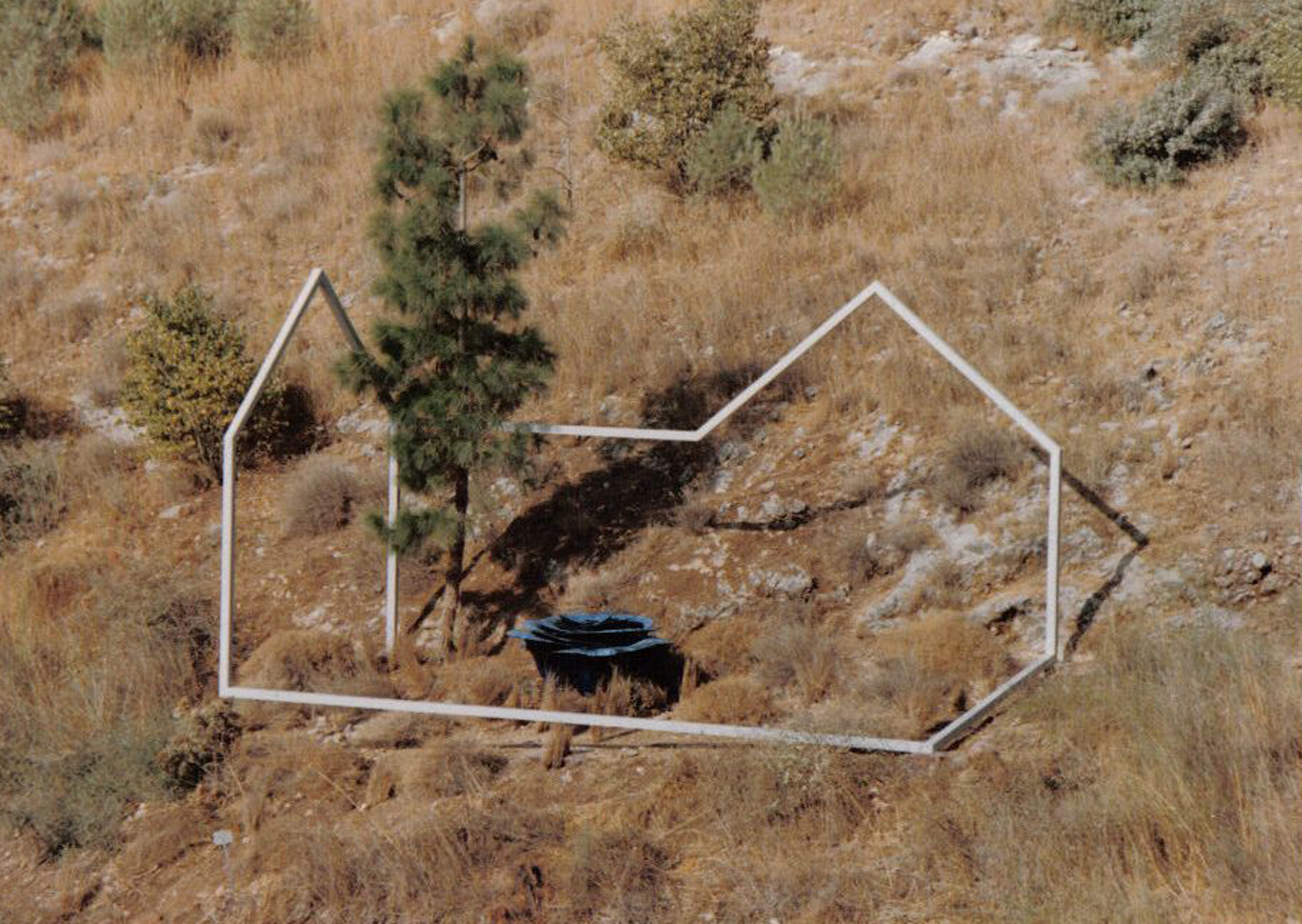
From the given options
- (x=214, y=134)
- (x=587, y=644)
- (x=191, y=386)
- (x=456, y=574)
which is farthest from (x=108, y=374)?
(x=587, y=644)

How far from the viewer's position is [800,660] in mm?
8320

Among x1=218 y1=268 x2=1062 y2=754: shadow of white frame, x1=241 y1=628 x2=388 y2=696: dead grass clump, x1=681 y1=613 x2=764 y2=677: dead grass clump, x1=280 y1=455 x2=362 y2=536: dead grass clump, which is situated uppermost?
x1=218 y1=268 x2=1062 y2=754: shadow of white frame

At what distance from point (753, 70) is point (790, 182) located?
1.98 m

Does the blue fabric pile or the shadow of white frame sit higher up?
the shadow of white frame

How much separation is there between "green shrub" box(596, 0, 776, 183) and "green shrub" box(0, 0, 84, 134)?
7.43 m

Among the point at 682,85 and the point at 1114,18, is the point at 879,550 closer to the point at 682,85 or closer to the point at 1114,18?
the point at 682,85

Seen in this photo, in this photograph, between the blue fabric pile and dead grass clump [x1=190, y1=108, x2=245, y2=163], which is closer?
the blue fabric pile

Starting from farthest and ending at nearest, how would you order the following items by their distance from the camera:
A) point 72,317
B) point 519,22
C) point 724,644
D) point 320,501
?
point 519,22
point 72,317
point 320,501
point 724,644

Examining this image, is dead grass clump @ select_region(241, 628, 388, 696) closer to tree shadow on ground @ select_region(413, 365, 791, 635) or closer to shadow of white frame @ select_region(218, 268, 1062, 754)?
shadow of white frame @ select_region(218, 268, 1062, 754)

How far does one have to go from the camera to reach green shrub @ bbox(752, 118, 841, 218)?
12.5 m

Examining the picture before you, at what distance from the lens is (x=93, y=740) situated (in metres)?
8.27

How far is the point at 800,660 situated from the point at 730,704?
0.54m

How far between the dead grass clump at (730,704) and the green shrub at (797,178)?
5.54 metres

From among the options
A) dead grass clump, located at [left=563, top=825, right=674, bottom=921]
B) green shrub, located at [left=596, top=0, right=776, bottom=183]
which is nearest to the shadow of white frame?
dead grass clump, located at [left=563, top=825, right=674, bottom=921]
